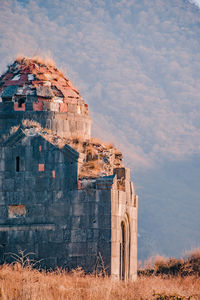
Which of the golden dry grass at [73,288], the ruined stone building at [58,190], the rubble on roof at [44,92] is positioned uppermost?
the rubble on roof at [44,92]

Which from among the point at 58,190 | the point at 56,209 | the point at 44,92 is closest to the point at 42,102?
the point at 44,92

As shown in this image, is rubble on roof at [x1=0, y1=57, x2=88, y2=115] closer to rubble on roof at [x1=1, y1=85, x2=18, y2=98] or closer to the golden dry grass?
rubble on roof at [x1=1, y1=85, x2=18, y2=98]

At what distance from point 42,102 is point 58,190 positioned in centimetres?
356

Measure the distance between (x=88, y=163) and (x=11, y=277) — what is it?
16.6 feet

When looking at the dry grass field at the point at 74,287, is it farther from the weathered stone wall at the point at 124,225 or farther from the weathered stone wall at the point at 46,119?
the weathered stone wall at the point at 46,119

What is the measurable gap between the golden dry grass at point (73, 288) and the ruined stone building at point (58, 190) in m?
1.36

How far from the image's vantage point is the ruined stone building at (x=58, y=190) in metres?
19.2

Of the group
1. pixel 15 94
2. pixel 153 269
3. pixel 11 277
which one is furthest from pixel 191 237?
pixel 11 277

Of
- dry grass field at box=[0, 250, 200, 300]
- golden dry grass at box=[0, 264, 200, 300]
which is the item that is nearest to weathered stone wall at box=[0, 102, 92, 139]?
dry grass field at box=[0, 250, 200, 300]

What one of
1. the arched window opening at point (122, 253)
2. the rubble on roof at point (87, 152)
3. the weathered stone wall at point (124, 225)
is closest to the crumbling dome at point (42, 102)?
the rubble on roof at point (87, 152)

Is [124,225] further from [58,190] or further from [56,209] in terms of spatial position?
[58,190]

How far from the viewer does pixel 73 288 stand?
16.2m

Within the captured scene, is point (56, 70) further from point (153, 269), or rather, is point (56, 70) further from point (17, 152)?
point (153, 269)

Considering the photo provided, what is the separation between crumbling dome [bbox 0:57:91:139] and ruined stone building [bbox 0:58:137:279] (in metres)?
0.03
